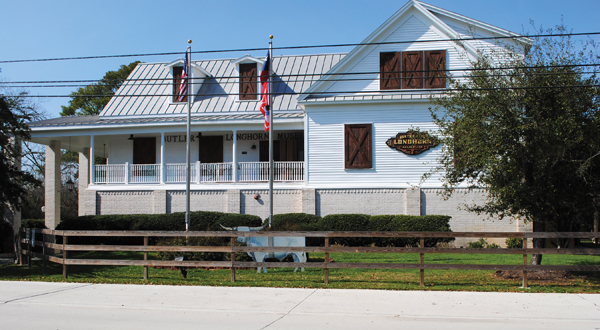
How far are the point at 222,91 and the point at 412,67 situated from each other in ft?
34.2

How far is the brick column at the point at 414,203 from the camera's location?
20.9 metres

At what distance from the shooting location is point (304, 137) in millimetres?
23844

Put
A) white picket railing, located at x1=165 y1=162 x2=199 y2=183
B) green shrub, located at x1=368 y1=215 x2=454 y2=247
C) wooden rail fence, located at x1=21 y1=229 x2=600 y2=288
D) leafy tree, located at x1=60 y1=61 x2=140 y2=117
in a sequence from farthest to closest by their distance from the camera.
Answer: leafy tree, located at x1=60 y1=61 x2=140 y2=117
white picket railing, located at x1=165 y1=162 x2=199 y2=183
green shrub, located at x1=368 y1=215 x2=454 y2=247
wooden rail fence, located at x1=21 y1=229 x2=600 y2=288

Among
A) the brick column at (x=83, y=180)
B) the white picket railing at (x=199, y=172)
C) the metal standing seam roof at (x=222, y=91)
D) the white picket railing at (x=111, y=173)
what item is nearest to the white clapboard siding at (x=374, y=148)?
the white picket railing at (x=199, y=172)

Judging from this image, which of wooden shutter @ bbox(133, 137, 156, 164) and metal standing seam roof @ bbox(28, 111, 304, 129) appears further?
wooden shutter @ bbox(133, 137, 156, 164)

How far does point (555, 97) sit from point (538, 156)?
1.46m

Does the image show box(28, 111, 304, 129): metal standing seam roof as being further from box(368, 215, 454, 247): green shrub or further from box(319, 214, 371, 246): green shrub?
box(368, 215, 454, 247): green shrub

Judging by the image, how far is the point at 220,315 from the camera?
320 inches

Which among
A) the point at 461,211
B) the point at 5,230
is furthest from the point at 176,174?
the point at 461,211

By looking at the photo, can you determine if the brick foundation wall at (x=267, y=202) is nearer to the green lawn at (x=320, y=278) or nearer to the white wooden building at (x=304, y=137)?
the white wooden building at (x=304, y=137)

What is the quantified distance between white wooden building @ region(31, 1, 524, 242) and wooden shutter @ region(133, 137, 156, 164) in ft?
0.18

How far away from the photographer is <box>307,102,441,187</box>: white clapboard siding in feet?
69.7

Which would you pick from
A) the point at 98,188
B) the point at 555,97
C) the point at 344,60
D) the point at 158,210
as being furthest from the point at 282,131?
the point at 555,97

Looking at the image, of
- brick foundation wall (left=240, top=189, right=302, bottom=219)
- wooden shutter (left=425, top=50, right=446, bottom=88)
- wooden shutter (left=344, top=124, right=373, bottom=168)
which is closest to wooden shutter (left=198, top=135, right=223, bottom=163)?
brick foundation wall (left=240, top=189, right=302, bottom=219)
